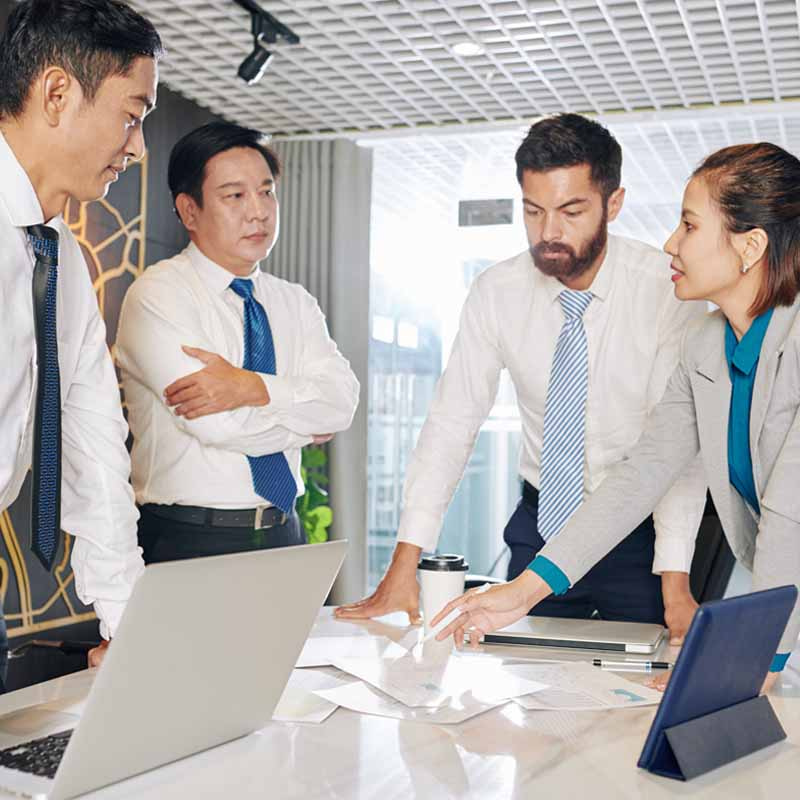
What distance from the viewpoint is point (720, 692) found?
1270 millimetres

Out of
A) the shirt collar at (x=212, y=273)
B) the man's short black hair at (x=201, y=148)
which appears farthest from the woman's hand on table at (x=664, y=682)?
the man's short black hair at (x=201, y=148)

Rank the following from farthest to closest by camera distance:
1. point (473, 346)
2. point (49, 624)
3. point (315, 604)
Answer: point (49, 624) → point (473, 346) → point (315, 604)

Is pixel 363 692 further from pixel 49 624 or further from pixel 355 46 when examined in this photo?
pixel 355 46

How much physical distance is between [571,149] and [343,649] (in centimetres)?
126

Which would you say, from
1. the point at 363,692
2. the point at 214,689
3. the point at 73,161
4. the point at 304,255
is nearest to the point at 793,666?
the point at 363,692

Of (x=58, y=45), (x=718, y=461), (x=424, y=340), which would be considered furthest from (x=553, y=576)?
(x=424, y=340)

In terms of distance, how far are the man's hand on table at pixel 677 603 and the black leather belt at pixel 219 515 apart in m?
1.06

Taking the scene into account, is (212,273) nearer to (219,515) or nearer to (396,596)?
(219,515)

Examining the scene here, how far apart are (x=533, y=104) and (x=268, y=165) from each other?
2712mm

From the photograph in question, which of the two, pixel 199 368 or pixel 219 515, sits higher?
pixel 199 368

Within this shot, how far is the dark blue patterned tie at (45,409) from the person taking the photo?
65.2 inches

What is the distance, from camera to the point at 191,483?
9.12ft

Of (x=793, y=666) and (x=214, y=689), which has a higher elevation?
(x=214, y=689)

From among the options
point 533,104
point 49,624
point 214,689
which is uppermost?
point 533,104
